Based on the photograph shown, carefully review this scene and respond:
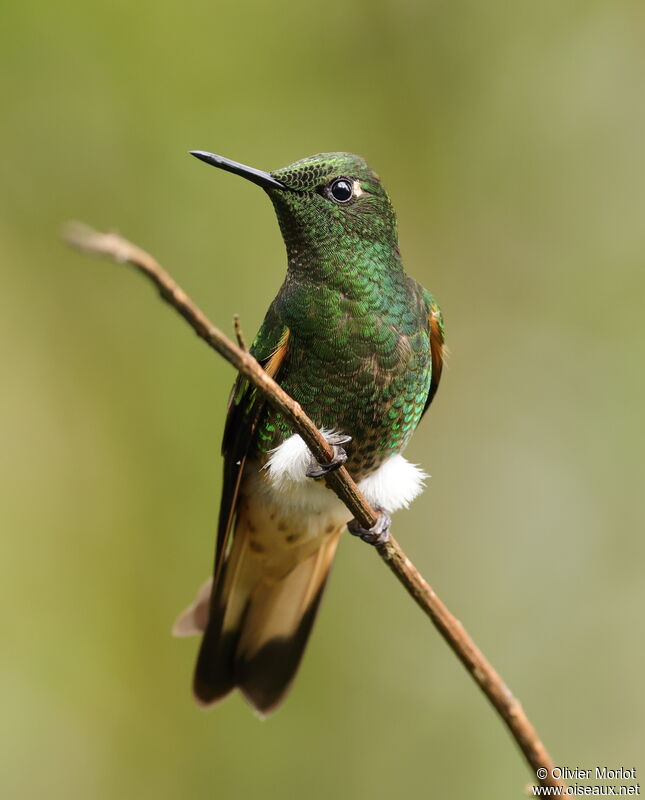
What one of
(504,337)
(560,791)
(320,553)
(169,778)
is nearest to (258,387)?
(560,791)

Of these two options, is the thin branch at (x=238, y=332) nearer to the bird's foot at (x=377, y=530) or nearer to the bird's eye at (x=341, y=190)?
the bird's foot at (x=377, y=530)

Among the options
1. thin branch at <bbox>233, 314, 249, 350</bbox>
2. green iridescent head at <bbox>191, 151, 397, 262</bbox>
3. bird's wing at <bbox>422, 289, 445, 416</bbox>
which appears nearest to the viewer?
thin branch at <bbox>233, 314, 249, 350</bbox>

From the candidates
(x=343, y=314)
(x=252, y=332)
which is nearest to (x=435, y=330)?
(x=343, y=314)

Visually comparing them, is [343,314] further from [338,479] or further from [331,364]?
[338,479]

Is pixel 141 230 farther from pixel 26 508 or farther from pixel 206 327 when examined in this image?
pixel 206 327

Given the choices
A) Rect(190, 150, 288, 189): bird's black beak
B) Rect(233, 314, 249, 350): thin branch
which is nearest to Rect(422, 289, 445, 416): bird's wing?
Rect(190, 150, 288, 189): bird's black beak

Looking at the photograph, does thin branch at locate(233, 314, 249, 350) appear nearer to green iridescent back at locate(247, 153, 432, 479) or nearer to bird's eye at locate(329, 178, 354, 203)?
green iridescent back at locate(247, 153, 432, 479)
